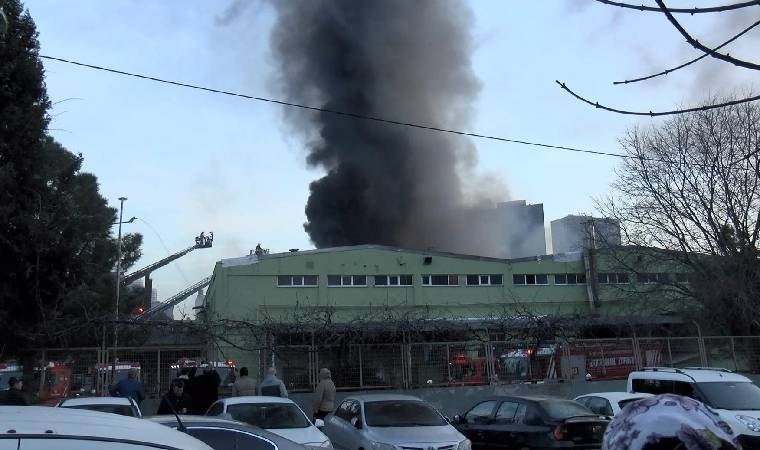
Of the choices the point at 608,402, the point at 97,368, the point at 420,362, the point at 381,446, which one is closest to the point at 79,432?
the point at 381,446

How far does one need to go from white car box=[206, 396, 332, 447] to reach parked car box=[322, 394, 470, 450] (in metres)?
0.98

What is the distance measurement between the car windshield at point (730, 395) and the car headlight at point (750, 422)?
455mm

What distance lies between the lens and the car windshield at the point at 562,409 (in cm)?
1028

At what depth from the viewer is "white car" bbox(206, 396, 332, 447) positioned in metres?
9.48

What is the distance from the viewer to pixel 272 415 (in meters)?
9.82

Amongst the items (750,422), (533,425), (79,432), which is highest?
(79,432)

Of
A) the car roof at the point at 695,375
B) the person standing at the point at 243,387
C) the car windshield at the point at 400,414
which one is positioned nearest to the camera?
the car windshield at the point at 400,414

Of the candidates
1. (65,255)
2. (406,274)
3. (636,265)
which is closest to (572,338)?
(636,265)

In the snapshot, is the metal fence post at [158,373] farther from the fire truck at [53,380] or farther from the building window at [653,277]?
the building window at [653,277]

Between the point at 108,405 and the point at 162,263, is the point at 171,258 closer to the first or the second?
the point at 162,263

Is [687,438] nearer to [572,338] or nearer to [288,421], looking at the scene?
[288,421]

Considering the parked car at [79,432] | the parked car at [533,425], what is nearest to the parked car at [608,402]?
the parked car at [533,425]

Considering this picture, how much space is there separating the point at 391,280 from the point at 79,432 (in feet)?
131

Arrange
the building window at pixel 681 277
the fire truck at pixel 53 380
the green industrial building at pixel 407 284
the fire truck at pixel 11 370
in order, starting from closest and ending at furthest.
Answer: the fire truck at pixel 53 380, the fire truck at pixel 11 370, the building window at pixel 681 277, the green industrial building at pixel 407 284
